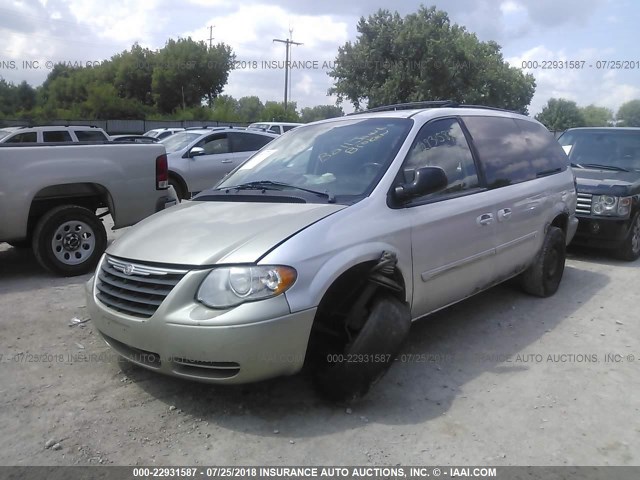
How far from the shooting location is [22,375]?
3.75m

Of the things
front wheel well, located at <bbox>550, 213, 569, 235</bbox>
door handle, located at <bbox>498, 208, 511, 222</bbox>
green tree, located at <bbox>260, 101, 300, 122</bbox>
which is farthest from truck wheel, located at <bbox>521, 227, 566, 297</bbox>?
green tree, located at <bbox>260, 101, 300, 122</bbox>

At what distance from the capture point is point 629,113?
6888cm

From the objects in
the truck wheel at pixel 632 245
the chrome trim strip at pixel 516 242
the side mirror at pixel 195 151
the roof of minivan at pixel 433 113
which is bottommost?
the truck wheel at pixel 632 245

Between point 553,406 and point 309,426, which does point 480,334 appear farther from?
point 309,426

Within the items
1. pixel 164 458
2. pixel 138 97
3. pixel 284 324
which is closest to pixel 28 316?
pixel 164 458

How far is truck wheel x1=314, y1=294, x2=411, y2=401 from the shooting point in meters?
3.17

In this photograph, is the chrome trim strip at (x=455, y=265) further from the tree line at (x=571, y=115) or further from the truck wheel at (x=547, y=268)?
the tree line at (x=571, y=115)

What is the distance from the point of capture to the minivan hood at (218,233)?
3.10m

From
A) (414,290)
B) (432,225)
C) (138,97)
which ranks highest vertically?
(138,97)

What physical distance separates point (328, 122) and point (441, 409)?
8.25ft

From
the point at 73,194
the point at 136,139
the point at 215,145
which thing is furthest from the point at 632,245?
the point at 136,139

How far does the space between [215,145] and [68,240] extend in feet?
20.3

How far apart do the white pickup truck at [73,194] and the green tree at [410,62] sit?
2684 cm

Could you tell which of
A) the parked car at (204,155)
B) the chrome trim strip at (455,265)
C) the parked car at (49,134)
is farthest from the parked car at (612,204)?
the parked car at (49,134)
